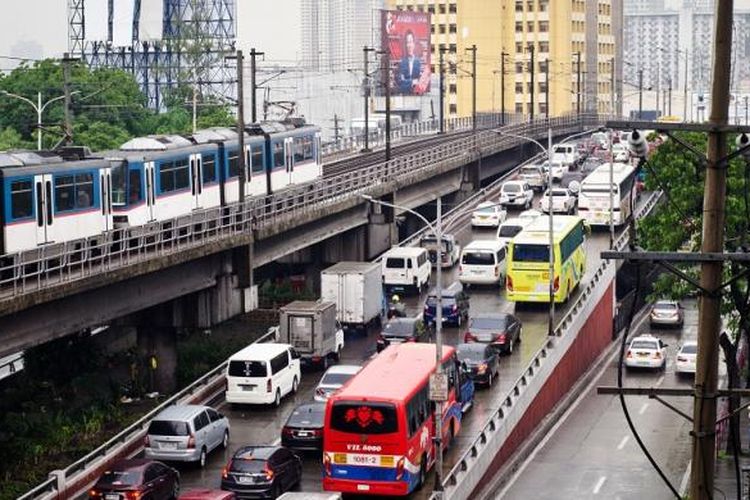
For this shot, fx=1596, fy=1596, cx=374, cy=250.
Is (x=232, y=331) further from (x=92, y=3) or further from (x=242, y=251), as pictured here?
(x=92, y=3)

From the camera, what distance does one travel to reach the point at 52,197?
42469 mm

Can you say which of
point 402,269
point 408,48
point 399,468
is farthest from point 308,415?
point 408,48

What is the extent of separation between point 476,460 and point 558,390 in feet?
50.7

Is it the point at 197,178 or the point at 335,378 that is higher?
the point at 197,178

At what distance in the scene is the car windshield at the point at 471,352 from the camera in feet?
161

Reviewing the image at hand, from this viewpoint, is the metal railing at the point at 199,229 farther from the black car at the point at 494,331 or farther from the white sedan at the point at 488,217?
the black car at the point at 494,331

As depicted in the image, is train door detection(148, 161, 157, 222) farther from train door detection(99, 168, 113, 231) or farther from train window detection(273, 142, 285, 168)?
train window detection(273, 142, 285, 168)

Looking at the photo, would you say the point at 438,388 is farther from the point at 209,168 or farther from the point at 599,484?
the point at 209,168

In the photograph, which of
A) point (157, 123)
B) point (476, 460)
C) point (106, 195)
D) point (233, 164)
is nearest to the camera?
point (476, 460)

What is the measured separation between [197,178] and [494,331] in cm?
1161

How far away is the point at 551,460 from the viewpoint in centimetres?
4750

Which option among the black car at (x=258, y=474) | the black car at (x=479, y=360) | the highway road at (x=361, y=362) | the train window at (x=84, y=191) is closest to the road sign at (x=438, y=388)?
the highway road at (x=361, y=362)

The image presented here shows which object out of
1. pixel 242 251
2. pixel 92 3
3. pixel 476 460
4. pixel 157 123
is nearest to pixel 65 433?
pixel 476 460

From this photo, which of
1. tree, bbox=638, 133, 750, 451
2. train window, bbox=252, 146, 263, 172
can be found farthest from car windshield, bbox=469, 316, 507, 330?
train window, bbox=252, 146, 263, 172
